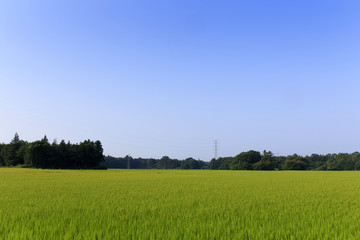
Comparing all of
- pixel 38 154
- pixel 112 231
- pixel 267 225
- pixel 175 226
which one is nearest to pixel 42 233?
pixel 112 231

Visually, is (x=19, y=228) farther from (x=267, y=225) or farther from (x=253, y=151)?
(x=253, y=151)

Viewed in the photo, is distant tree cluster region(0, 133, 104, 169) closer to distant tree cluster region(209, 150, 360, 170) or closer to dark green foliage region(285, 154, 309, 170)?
distant tree cluster region(209, 150, 360, 170)

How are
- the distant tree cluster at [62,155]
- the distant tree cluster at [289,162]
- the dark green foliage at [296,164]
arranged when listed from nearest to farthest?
the distant tree cluster at [62,155] → the dark green foliage at [296,164] → the distant tree cluster at [289,162]

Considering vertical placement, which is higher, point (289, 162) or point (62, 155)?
point (62, 155)

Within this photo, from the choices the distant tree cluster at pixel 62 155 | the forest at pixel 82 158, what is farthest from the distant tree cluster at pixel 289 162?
the distant tree cluster at pixel 62 155

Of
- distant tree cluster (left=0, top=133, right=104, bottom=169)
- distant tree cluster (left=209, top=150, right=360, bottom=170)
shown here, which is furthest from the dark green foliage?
distant tree cluster (left=0, top=133, right=104, bottom=169)

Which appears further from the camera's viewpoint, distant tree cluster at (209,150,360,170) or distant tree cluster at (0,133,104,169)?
distant tree cluster at (209,150,360,170)

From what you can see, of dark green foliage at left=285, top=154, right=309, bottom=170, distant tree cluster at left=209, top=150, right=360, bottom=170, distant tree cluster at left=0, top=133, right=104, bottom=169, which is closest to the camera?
distant tree cluster at left=0, top=133, right=104, bottom=169

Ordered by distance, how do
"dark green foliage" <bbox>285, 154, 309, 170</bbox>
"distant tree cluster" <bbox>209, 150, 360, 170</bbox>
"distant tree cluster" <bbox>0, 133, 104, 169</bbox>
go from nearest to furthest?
"distant tree cluster" <bbox>0, 133, 104, 169</bbox>
"dark green foliage" <bbox>285, 154, 309, 170</bbox>
"distant tree cluster" <bbox>209, 150, 360, 170</bbox>

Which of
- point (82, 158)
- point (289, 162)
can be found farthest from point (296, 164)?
point (82, 158)

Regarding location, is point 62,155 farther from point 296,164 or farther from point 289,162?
point 296,164

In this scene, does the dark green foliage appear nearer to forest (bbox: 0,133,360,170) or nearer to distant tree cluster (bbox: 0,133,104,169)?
forest (bbox: 0,133,360,170)

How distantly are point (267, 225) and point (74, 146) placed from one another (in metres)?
106

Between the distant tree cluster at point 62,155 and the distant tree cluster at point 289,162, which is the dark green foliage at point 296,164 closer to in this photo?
the distant tree cluster at point 289,162
